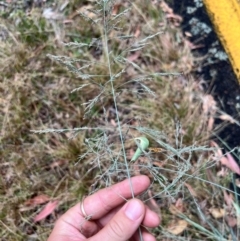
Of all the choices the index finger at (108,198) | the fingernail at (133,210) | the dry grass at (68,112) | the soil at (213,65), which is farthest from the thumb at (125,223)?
the soil at (213,65)

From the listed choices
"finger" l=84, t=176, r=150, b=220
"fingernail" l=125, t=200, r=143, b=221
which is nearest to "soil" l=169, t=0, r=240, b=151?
"finger" l=84, t=176, r=150, b=220

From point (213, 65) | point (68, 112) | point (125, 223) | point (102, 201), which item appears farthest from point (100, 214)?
point (213, 65)

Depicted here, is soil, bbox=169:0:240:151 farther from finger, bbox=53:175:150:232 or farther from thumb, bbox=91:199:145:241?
thumb, bbox=91:199:145:241

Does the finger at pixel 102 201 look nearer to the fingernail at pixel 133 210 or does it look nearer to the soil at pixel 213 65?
the fingernail at pixel 133 210

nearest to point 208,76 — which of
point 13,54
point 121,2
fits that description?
point 121,2

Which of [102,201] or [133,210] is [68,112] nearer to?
[102,201]
